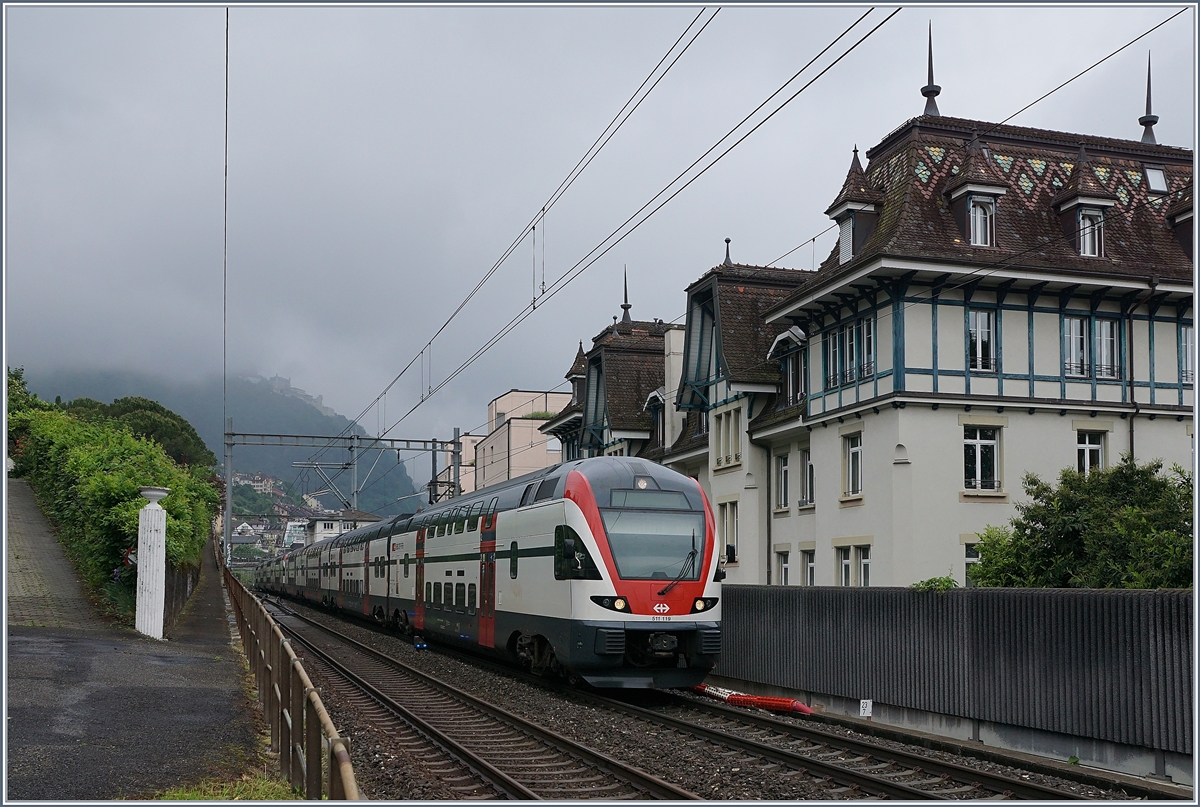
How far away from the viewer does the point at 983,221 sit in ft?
89.8

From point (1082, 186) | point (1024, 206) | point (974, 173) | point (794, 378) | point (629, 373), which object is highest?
point (974, 173)

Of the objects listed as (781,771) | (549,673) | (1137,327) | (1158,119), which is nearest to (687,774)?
(781,771)

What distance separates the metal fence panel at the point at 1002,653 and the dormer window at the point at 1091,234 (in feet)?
43.9

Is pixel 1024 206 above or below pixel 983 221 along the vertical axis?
above

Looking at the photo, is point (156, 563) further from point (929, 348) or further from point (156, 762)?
point (929, 348)

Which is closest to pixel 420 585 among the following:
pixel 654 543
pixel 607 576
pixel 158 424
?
pixel 654 543

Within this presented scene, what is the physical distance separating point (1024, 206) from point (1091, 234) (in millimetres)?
1634

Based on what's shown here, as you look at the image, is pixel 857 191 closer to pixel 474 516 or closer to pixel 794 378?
pixel 794 378

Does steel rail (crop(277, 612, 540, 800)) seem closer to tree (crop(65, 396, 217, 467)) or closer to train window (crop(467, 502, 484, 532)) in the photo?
train window (crop(467, 502, 484, 532))

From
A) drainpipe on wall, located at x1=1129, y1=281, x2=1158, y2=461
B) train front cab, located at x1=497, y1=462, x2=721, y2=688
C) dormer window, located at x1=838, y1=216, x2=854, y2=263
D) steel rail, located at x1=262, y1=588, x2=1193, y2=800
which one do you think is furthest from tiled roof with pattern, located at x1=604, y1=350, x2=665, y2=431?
steel rail, located at x1=262, y1=588, x2=1193, y2=800

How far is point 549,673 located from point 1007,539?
7780 millimetres

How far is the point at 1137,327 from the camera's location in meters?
27.7

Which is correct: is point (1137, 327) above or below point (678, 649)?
above

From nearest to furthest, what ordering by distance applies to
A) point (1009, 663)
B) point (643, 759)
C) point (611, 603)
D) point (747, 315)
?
point (643, 759) → point (1009, 663) → point (611, 603) → point (747, 315)
